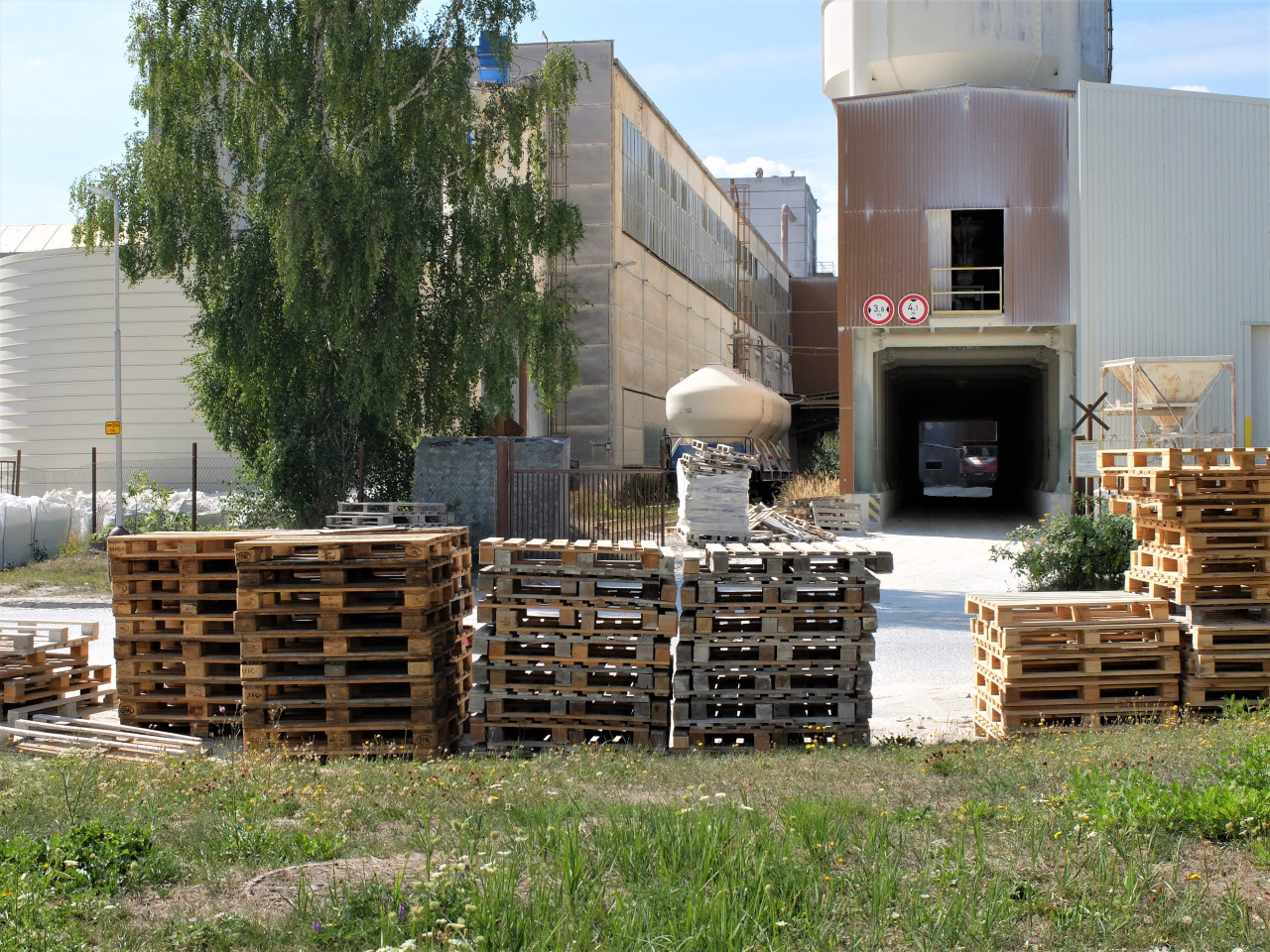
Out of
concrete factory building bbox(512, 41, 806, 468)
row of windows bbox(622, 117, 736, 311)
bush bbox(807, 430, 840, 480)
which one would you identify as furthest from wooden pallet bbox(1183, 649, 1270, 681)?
row of windows bbox(622, 117, 736, 311)

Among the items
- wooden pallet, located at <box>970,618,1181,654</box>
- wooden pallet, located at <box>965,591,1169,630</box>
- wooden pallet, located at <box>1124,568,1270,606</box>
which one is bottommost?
wooden pallet, located at <box>970,618,1181,654</box>

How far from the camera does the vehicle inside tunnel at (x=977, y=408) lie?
32.8 m

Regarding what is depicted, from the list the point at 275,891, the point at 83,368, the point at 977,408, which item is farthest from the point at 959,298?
the point at 275,891

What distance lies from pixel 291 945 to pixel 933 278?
27347 mm

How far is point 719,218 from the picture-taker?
54.2 metres

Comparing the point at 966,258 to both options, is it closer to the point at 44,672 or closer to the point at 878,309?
the point at 878,309

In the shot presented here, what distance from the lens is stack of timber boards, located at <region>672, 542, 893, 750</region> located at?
8352mm

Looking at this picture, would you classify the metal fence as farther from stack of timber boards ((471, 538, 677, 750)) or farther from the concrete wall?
stack of timber boards ((471, 538, 677, 750))

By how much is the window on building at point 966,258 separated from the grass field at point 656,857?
76.9 ft

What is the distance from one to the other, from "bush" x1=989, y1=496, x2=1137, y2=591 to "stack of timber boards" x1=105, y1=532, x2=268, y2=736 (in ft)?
35.2

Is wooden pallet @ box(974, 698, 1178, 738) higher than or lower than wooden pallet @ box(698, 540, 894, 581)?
lower

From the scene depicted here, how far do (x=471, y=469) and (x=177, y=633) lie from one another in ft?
41.1

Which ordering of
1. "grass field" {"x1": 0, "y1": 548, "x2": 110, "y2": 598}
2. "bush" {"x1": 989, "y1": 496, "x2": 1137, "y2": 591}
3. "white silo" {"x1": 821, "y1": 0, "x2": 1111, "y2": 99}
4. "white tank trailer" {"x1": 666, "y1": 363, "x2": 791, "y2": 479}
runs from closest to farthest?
"bush" {"x1": 989, "y1": 496, "x2": 1137, "y2": 591} → "grass field" {"x1": 0, "y1": 548, "x2": 110, "y2": 598} → "white silo" {"x1": 821, "y1": 0, "x2": 1111, "y2": 99} → "white tank trailer" {"x1": 666, "y1": 363, "x2": 791, "y2": 479}

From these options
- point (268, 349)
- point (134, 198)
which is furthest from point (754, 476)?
point (134, 198)
